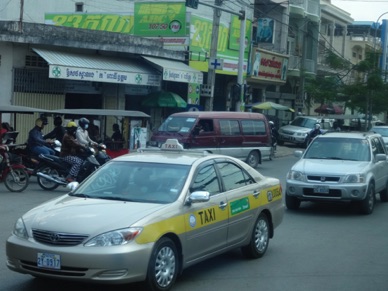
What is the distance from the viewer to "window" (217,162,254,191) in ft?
28.7

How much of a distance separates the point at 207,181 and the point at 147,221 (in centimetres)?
155

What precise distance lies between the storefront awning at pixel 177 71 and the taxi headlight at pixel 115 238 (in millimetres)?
21683

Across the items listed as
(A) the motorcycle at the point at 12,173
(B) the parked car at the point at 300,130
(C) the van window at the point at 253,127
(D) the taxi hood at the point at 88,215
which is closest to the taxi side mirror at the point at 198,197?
(D) the taxi hood at the point at 88,215

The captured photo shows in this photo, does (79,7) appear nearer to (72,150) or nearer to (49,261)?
(72,150)

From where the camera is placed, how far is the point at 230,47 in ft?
117

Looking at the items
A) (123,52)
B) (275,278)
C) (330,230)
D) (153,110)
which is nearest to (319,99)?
(153,110)

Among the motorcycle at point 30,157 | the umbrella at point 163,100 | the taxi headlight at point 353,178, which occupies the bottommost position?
the motorcycle at point 30,157

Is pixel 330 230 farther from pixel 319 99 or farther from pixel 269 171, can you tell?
pixel 319 99

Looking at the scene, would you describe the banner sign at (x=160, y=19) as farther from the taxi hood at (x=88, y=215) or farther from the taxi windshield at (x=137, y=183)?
the taxi hood at (x=88, y=215)

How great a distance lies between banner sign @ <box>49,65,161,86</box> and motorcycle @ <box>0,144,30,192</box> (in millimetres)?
7158

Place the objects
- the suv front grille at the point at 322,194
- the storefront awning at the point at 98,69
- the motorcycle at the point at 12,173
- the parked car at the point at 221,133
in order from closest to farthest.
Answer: the suv front grille at the point at 322,194, the motorcycle at the point at 12,173, the parked car at the point at 221,133, the storefront awning at the point at 98,69

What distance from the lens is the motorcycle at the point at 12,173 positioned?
15742 millimetres

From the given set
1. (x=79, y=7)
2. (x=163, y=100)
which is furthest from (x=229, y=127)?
(x=79, y=7)

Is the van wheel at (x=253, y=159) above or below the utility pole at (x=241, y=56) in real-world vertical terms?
below
